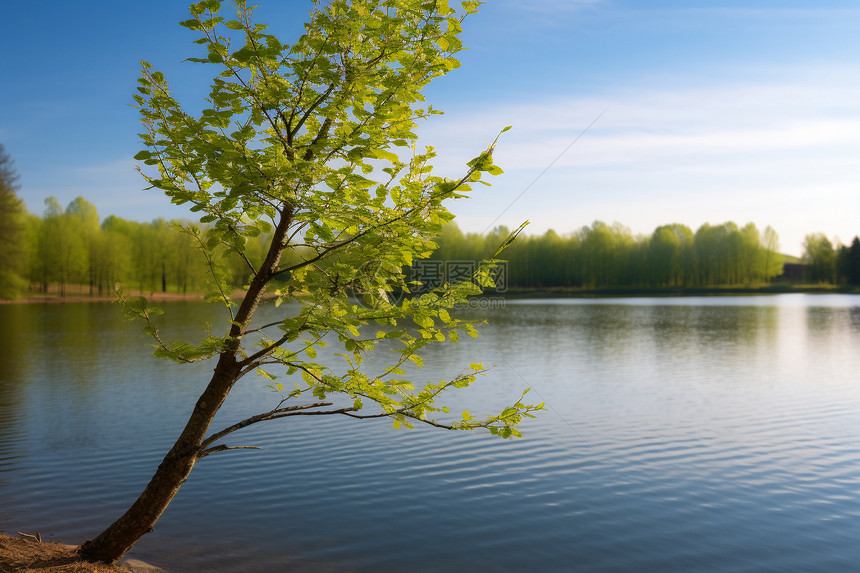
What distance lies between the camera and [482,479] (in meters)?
10.4

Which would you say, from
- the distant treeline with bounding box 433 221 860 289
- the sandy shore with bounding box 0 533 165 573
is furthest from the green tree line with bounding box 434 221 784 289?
the sandy shore with bounding box 0 533 165 573

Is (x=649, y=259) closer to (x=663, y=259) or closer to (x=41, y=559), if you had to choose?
(x=663, y=259)

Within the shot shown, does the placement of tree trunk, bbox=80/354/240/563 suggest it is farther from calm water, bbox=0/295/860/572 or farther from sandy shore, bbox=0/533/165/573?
calm water, bbox=0/295/860/572

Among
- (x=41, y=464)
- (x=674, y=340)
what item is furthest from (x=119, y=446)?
(x=674, y=340)

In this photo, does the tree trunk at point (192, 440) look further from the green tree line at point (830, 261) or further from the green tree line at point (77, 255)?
the green tree line at point (830, 261)

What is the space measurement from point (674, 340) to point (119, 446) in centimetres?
2916

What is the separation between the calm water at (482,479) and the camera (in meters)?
7.82

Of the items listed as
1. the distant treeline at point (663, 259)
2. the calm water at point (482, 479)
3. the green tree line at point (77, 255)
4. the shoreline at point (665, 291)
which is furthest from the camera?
the distant treeline at point (663, 259)

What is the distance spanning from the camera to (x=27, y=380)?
20.2m

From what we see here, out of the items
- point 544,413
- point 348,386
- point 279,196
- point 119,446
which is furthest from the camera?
point 544,413

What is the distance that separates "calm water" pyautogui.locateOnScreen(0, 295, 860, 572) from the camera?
7.82 meters

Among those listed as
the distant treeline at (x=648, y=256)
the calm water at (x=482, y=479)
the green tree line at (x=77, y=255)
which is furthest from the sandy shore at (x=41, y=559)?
the distant treeline at (x=648, y=256)

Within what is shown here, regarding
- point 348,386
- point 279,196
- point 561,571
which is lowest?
point 561,571

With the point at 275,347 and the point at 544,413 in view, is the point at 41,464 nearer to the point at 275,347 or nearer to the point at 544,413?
the point at 275,347
